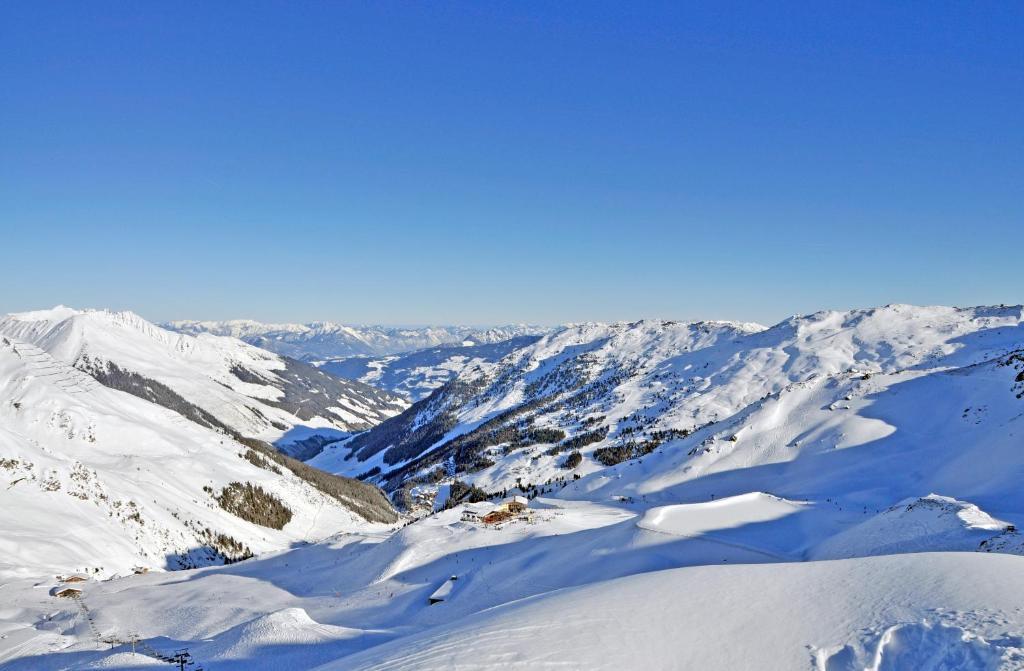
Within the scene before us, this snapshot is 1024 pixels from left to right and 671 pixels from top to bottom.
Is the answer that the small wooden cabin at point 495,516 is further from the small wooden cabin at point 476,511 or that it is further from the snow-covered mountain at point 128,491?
the snow-covered mountain at point 128,491


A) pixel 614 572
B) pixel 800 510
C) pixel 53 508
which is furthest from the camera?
pixel 53 508

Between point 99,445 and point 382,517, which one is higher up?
point 99,445

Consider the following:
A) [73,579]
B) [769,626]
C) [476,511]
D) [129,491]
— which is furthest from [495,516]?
[129,491]

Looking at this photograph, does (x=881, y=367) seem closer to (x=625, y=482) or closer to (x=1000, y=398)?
(x=1000, y=398)

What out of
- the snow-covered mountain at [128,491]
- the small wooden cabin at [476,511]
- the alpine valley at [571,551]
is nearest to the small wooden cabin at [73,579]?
the alpine valley at [571,551]

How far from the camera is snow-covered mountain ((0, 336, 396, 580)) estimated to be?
47.1 metres

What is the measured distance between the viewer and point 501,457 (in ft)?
464

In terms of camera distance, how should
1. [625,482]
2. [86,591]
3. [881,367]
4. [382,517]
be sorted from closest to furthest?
[86,591], [625,482], [382,517], [881,367]

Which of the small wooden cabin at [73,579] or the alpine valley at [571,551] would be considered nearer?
the alpine valley at [571,551]

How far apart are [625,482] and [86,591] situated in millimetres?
51612

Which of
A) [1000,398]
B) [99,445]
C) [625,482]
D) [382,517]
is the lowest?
[382,517]

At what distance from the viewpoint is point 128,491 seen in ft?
205

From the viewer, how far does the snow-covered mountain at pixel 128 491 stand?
155ft

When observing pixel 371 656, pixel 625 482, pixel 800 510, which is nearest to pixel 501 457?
pixel 625 482
